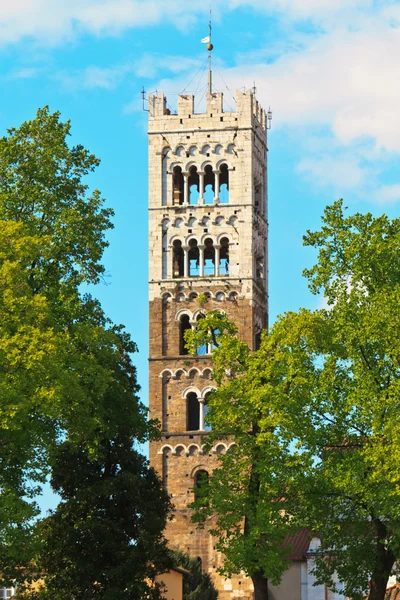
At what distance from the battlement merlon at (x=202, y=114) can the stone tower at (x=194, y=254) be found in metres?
0.06

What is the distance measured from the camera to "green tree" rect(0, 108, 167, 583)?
1935 inches

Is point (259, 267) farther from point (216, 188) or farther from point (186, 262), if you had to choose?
point (216, 188)

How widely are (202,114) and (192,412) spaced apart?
17189mm

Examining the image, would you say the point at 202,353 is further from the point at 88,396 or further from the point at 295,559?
the point at 88,396

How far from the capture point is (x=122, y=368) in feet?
202

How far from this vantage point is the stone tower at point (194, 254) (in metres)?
90.1

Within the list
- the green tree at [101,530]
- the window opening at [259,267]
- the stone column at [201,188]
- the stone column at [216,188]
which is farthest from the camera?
the window opening at [259,267]

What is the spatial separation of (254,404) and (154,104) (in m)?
40.7

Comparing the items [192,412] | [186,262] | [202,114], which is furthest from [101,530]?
[202,114]

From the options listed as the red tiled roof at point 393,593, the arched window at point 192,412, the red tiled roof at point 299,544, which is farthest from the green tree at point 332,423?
the arched window at point 192,412

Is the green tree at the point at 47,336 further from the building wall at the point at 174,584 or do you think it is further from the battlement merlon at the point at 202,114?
the battlement merlon at the point at 202,114

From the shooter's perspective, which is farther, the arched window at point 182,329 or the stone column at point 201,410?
the arched window at point 182,329

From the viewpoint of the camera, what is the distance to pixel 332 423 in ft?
180

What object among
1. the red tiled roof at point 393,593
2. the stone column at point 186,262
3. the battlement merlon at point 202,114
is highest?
the battlement merlon at point 202,114
